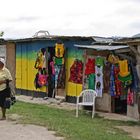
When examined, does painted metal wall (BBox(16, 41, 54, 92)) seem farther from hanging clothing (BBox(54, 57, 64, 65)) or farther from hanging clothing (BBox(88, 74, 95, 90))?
hanging clothing (BBox(88, 74, 95, 90))

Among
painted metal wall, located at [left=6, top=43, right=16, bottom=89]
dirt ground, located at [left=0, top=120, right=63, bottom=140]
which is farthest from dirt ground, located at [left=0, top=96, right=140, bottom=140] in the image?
painted metal wall, located at [left=6, top=43, right=16, bottom=89]

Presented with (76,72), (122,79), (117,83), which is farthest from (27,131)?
(76,72)

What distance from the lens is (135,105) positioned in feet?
45.4

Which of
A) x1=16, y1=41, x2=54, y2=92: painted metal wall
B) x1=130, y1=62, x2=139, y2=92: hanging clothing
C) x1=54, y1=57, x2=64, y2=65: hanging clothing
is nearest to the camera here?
x1=130, y1=62, x2=139, y2=92: hanging clothing

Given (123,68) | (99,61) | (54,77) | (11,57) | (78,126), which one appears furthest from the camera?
(11,57)

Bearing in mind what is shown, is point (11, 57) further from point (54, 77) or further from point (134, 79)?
point (134, 79)

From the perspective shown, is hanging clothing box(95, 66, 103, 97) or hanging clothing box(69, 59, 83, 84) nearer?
hanging clothing box(95, 66, 103, 97)

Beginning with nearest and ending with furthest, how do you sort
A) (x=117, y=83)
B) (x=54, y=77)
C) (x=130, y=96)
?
(x=130, y=96) → (x=117, y=83) → (x=54, y=77)

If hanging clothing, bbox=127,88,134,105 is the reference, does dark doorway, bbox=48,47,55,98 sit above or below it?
above

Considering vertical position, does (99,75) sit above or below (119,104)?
above

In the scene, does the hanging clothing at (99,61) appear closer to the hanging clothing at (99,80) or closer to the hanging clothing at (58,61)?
the hanging clothing at (99,80)

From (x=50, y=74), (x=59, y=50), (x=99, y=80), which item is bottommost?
(x=99, y=80)

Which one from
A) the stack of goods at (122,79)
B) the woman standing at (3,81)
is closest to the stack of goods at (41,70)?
the stack of goods at (122,79)

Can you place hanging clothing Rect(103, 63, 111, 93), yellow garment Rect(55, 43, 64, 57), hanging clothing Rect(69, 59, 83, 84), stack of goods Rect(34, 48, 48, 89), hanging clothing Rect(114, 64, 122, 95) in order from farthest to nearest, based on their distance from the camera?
Answer: stack of goods Rect(34, 48, 48, 89) < yellow garment Rect(55, 43, 64, 57) < hanging clothing Rect(69, 59, 83, 84) < hanging clothing Rect(103, 63, 111, 93) < hanging clothing Rect(114, 64, 122, 95)
